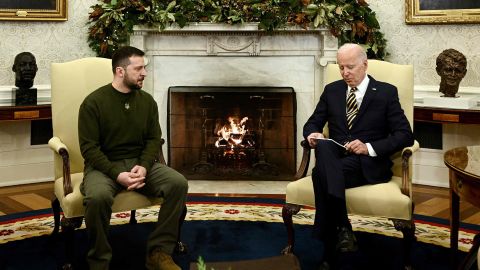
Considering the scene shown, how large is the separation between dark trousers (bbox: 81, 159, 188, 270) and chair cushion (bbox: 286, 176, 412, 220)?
0.73 metres

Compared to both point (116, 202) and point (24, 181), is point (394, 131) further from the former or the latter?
point (24, 181)

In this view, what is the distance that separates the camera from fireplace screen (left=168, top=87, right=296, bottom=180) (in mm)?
5711

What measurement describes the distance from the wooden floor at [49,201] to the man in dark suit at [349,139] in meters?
1.37

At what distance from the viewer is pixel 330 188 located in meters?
3.11

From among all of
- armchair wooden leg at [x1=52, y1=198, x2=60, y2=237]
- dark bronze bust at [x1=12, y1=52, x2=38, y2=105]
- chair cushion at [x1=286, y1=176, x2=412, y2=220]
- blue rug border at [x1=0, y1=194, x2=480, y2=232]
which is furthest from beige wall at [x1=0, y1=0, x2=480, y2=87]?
chair cushion at [x1=286, y1=176, x2=412, y2=220]

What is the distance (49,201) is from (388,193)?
2.96 m

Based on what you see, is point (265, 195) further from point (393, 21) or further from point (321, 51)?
point (393, 21)

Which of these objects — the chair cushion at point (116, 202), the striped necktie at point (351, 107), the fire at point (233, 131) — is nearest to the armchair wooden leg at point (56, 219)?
the chair cushion at point (116, 202)

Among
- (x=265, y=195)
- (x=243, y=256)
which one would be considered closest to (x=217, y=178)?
(x=265, y=195)

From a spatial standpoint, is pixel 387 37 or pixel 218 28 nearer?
pixel 218 28

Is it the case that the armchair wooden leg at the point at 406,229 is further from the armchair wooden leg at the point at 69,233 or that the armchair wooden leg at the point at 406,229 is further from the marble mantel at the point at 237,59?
the marble mantel at the point at 237,59

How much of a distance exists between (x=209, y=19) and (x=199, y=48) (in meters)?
0.35

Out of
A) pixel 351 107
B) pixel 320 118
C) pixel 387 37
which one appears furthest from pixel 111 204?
pixel 387 37

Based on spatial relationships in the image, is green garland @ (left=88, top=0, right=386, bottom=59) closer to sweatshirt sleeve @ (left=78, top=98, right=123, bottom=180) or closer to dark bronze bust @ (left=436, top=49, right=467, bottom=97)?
dark bronze bust @ (left=436, top=49, right=467, bottom=97)
